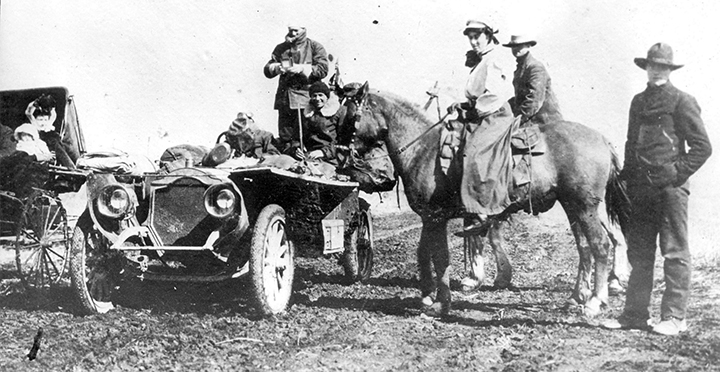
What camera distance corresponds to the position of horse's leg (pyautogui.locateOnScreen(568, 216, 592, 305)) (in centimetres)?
720

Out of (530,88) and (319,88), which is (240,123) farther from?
(530,88)

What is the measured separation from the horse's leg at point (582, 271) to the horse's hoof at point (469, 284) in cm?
155

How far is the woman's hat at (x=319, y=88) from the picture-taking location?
28.0 feet

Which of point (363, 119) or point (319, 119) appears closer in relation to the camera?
point (363, 119)

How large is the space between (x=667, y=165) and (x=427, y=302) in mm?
2743

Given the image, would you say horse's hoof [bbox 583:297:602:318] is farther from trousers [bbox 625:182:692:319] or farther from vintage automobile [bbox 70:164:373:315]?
vintage automobile [bbox 70:164:373:315]

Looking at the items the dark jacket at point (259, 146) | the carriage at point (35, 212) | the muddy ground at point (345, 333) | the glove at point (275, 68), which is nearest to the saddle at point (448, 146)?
the muddy ground at point (345, 333)

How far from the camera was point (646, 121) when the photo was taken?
19.4 feet

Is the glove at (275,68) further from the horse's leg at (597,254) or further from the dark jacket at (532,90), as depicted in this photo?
the horse's leg at (597,254)

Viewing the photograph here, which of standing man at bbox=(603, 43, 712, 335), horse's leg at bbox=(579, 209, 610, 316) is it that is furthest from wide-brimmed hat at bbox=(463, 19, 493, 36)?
horse's leg at bbox=(579, 209, 610, 316)

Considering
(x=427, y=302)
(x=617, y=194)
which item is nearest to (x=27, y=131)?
(x=427, y=302)

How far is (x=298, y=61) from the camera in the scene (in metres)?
8.94

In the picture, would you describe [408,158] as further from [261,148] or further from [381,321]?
[261,148]

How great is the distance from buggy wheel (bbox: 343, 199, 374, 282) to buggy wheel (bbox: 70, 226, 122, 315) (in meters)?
3.07
